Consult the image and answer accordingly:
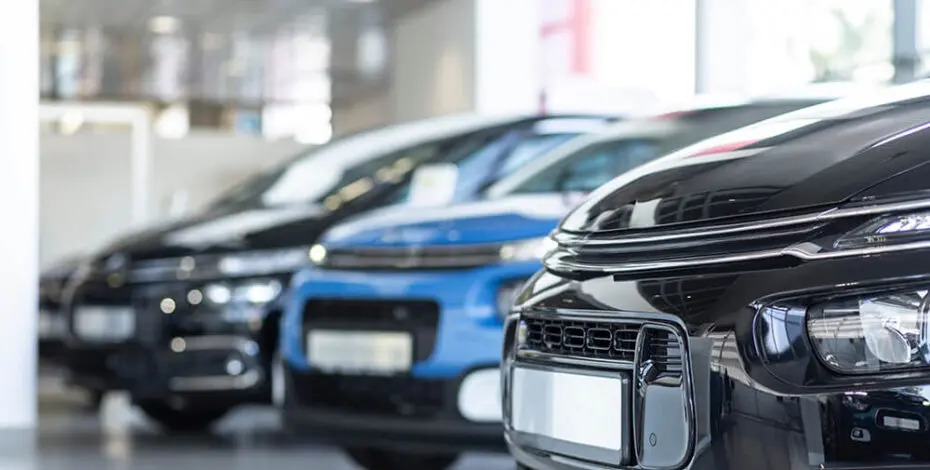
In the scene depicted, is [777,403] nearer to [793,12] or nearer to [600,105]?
[600,105]

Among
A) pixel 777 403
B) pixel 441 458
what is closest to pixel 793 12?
pixel 441 458

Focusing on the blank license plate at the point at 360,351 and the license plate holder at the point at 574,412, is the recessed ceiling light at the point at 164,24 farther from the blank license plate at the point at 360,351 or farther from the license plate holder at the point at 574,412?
the license plate holder at the point at 574,412

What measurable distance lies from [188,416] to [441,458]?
2.14m

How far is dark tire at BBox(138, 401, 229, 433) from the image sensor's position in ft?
18.8

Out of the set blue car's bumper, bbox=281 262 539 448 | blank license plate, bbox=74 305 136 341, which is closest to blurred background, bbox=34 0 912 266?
blank license plate, bbox=74 305 136 341

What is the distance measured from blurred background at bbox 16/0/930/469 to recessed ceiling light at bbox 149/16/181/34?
34 millimetres

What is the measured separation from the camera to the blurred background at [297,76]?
6.56 meters

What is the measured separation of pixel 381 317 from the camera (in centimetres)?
342

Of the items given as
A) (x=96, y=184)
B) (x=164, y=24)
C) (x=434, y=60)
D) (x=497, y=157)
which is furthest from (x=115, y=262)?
(x=164, y=24)

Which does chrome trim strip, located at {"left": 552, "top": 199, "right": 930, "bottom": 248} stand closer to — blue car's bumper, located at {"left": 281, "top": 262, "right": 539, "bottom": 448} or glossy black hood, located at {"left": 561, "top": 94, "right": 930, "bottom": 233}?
glossy black hood, located at {"left": 561, "top": 94, "right": 930, "bottom": 233}

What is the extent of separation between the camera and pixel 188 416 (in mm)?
5785

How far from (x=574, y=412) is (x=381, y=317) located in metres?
1.47

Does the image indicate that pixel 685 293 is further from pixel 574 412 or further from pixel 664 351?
pixel 574 412

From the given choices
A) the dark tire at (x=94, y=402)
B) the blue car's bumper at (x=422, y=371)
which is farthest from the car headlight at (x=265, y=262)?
the dark tire at (x=94, y=402)
